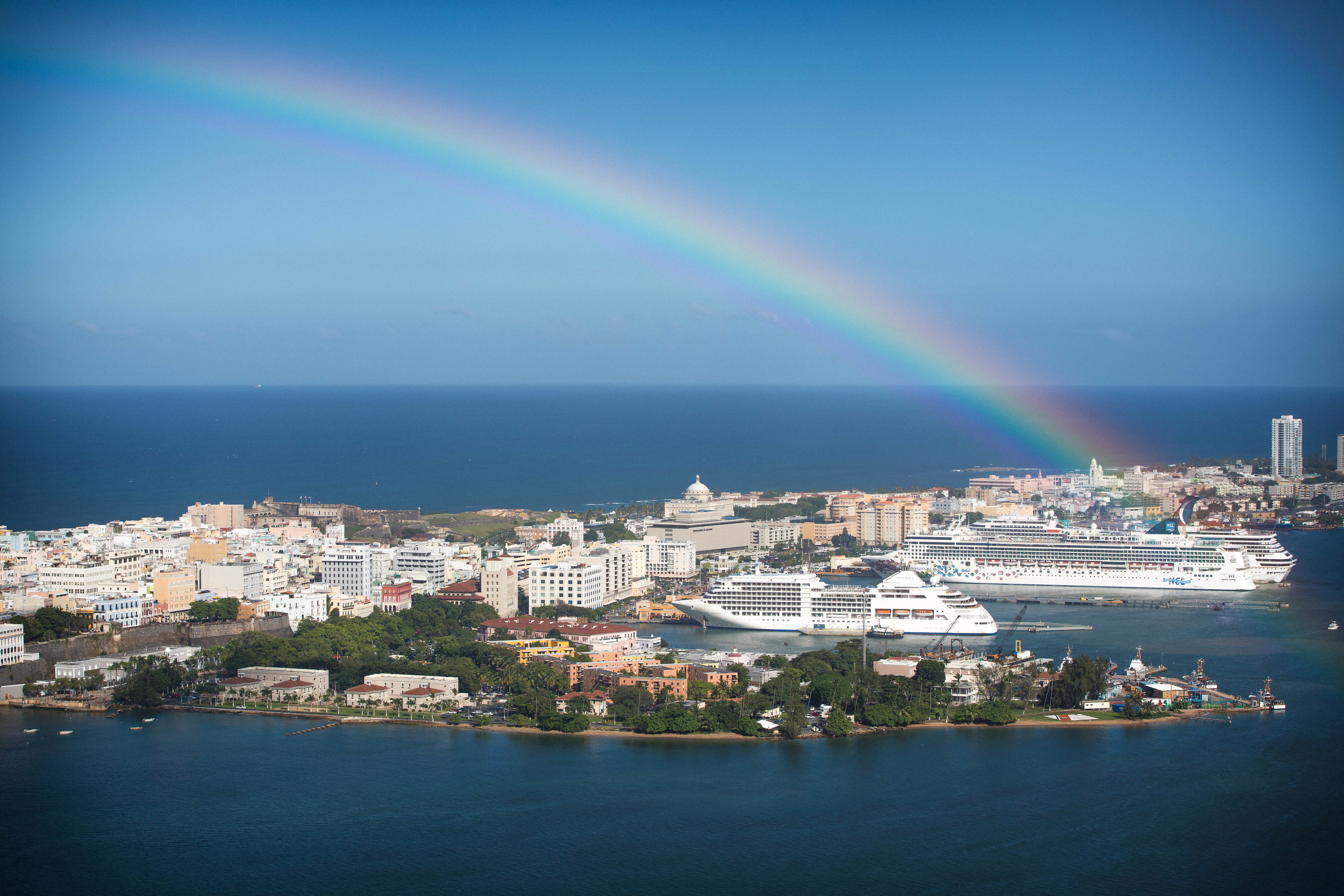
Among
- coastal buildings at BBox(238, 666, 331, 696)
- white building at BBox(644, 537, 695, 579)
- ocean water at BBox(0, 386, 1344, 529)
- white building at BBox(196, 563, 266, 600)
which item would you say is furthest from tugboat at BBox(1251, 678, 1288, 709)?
ocean water at BBox(0, 386, 1344, 529)

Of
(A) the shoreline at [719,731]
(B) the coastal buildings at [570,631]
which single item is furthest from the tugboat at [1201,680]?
(B) the coastal buildings at [570,631]

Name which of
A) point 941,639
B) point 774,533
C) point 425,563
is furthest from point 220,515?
point 941,639

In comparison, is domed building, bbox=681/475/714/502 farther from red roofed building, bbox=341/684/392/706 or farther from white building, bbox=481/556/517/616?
red roofed building, bbox=341/684/392/706

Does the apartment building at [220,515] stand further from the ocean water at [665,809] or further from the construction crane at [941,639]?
the construction crane at [941,639]

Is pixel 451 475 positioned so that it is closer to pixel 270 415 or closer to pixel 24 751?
pixel 24 751

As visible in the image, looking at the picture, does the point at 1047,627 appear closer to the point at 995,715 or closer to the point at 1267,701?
the point at 1267,701

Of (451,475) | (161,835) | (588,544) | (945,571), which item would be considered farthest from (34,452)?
(161,835)
